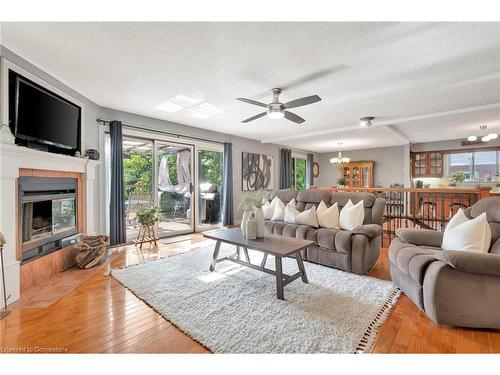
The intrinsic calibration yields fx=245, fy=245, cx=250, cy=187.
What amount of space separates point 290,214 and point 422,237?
1.73 m

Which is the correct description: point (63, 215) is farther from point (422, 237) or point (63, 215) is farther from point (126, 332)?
point (422, 237)

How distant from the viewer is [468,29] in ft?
6.59

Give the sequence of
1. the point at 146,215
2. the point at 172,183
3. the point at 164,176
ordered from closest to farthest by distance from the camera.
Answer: the point at 146,215, the point at 164,176, the point at 172,183

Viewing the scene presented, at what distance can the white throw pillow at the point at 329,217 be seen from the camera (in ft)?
11.2

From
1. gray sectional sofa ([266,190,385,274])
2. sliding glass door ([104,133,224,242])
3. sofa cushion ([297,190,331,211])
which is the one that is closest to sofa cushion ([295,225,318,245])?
gray sectional sofa ([266,190,385,274])

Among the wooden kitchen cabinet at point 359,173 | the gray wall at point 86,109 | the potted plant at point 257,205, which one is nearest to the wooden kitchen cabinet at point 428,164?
the wooden kitchen cabinet at point 359,173

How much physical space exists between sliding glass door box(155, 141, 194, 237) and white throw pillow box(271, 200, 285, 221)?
7.28 feet

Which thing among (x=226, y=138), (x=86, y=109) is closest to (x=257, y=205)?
(x=86, y=109)

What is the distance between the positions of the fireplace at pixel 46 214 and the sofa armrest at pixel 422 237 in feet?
13.2

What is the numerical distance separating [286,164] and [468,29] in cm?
601

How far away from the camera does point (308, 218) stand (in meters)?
3.58

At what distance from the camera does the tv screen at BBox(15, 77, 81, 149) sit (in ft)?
8.33
